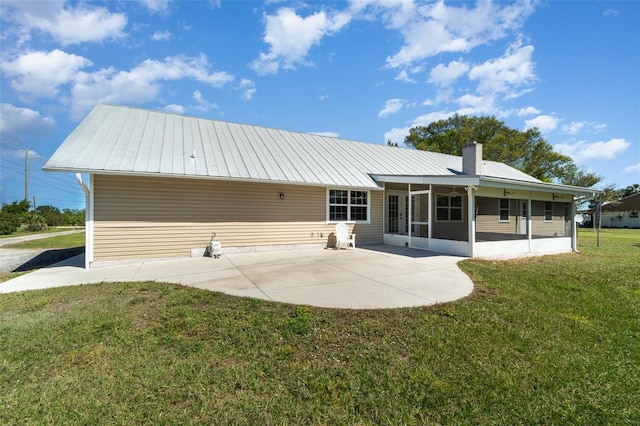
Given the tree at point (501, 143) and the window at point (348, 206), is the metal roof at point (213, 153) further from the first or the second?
the tree at point (501, 143)

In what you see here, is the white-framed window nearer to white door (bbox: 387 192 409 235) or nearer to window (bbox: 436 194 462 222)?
window (bbox: 436 194 462 222)

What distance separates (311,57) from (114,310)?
1316 centimetres

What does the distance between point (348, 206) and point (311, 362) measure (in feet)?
30.7

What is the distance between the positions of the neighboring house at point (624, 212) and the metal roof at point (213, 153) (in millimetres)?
32287

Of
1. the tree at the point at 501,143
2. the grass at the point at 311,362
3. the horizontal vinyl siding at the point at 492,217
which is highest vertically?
the tree at the point at 501,143

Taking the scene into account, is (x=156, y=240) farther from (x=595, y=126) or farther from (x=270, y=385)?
(x=595, y=126)

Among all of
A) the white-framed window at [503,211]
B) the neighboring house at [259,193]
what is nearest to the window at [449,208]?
the neighboring house at [259,193]

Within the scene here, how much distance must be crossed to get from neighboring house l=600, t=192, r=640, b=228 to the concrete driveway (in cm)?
3896

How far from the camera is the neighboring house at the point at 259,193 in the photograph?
8.27 meters

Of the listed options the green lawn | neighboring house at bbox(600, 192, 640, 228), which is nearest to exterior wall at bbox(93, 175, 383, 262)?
the green lawn

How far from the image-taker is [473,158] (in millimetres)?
13250

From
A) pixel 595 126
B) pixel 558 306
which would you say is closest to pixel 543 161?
pixel 595 126

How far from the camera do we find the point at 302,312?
4.27 meters

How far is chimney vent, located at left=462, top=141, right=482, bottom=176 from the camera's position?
13.1 m
